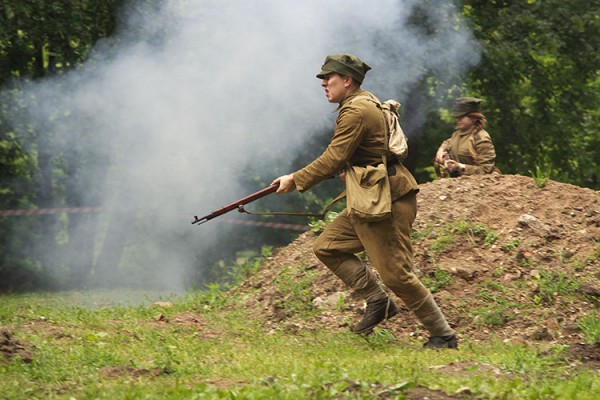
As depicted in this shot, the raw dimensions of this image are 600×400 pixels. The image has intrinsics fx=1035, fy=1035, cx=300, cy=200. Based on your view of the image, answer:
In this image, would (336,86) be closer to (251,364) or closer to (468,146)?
(251,364)

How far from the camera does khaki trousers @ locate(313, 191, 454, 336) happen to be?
25.8 feet

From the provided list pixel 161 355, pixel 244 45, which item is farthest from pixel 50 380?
pixel 244 45

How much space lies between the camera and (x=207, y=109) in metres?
17.0

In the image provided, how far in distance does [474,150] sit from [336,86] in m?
3.98

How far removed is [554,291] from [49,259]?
16.0 metres

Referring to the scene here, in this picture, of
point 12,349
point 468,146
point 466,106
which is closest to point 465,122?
point 466,106

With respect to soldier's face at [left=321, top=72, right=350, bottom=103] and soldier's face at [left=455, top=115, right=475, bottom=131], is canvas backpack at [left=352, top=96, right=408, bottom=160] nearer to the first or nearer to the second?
soldier's face at [left=321, top=72, right=350, bottom=103]

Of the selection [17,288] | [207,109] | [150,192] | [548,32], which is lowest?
[17,288]

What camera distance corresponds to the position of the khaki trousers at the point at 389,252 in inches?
310

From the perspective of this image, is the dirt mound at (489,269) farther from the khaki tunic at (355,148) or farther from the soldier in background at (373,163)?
the khaki tunic at (355,148)

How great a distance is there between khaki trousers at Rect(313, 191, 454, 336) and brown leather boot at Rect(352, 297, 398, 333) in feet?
0.56

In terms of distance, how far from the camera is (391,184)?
7.89 meters

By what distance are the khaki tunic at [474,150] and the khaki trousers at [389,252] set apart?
3.64 metres

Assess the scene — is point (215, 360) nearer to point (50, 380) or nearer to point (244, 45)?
point (50, 380)
